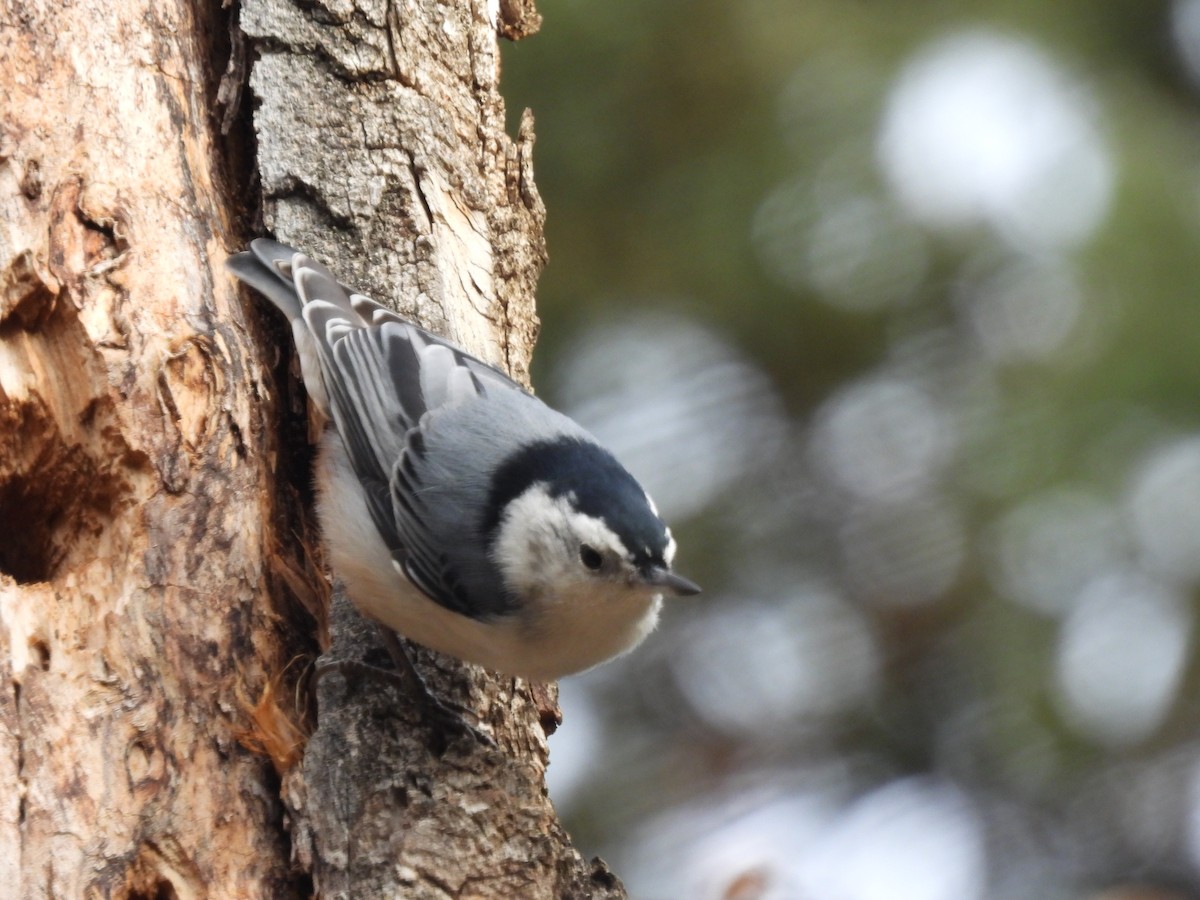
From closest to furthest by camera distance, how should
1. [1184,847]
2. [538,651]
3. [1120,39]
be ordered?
[538,651] < [1184,847] < [1120,39]

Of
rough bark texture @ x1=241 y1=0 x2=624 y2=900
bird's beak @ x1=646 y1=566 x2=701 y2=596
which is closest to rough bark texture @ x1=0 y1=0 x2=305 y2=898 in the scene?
rough bark texture @ x1=241 y1=0 x2=624 y2=900

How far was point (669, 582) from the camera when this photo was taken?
5.60ft

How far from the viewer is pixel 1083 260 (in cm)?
238

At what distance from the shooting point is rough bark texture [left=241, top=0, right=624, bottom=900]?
1.56 metres

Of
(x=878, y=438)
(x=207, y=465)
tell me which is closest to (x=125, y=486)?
(x=207, y=465)

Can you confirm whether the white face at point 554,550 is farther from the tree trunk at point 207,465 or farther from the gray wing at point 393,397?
the tree trunk at point 207,465

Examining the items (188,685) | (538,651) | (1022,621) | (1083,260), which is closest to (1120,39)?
(1083,260)

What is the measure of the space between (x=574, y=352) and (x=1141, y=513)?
115 centimetres

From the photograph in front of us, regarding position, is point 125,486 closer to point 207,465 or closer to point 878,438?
point 207,465

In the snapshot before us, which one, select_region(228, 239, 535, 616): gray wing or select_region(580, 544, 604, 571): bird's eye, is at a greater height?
select_region(228, 239, 535, 616): gray wing

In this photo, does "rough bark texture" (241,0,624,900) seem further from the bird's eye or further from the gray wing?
the bird's eye

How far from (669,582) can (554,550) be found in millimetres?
183

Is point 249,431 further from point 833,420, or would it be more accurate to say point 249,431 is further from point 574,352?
point 833,420

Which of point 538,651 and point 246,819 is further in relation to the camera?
point 538,651
